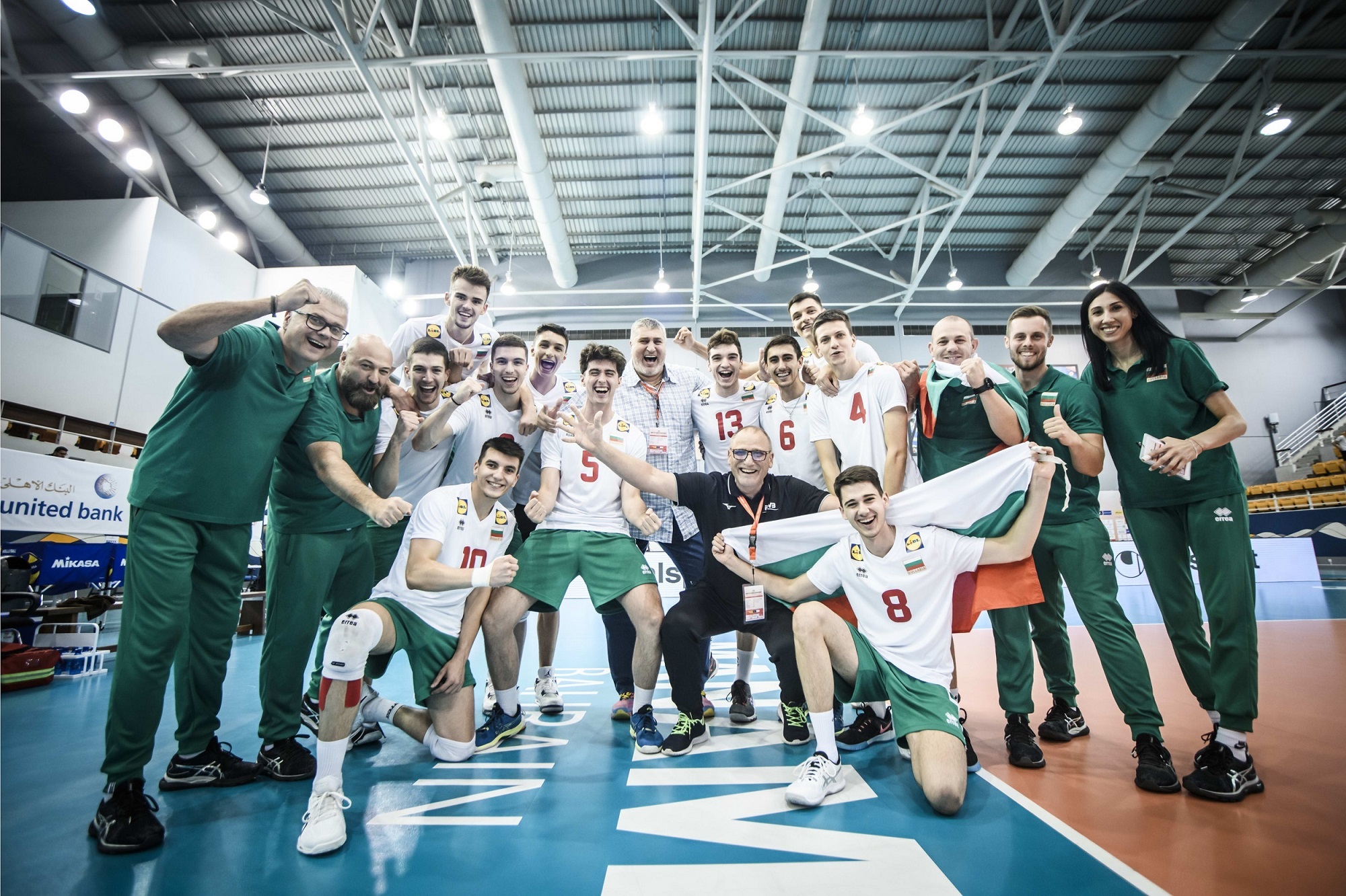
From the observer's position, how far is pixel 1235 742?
2611mm

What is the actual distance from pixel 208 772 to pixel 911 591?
3.64 metres

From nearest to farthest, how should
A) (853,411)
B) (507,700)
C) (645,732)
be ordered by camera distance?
(645,732)
(507,700)
(853,411)

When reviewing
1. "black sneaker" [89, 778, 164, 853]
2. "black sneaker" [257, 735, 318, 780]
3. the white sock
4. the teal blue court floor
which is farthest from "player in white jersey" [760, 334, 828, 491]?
"black sneaker" [89, 778, 164, 853]

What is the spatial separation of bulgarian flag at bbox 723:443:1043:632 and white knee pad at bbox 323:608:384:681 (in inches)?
77.8

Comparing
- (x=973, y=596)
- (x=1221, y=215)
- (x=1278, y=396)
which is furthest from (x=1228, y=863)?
(x=1278, y=396)

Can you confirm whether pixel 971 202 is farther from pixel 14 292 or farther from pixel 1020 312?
A: pixel 14 292

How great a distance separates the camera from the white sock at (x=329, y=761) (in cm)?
239

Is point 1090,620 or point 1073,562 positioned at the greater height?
point 1073,562

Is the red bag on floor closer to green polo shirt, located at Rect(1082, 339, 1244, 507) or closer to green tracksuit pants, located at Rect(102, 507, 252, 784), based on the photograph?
green tracksuit pants, located at Rect(102, 507, 252, 784)

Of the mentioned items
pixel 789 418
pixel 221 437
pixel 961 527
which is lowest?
pixel 961 527

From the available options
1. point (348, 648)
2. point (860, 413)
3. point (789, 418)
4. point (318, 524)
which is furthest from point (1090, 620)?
point (318, 524)

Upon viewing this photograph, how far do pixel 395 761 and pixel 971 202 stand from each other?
683 inches

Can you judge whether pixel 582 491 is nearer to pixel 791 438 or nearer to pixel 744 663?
pixel 791 438

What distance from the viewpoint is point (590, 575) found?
3.72m
